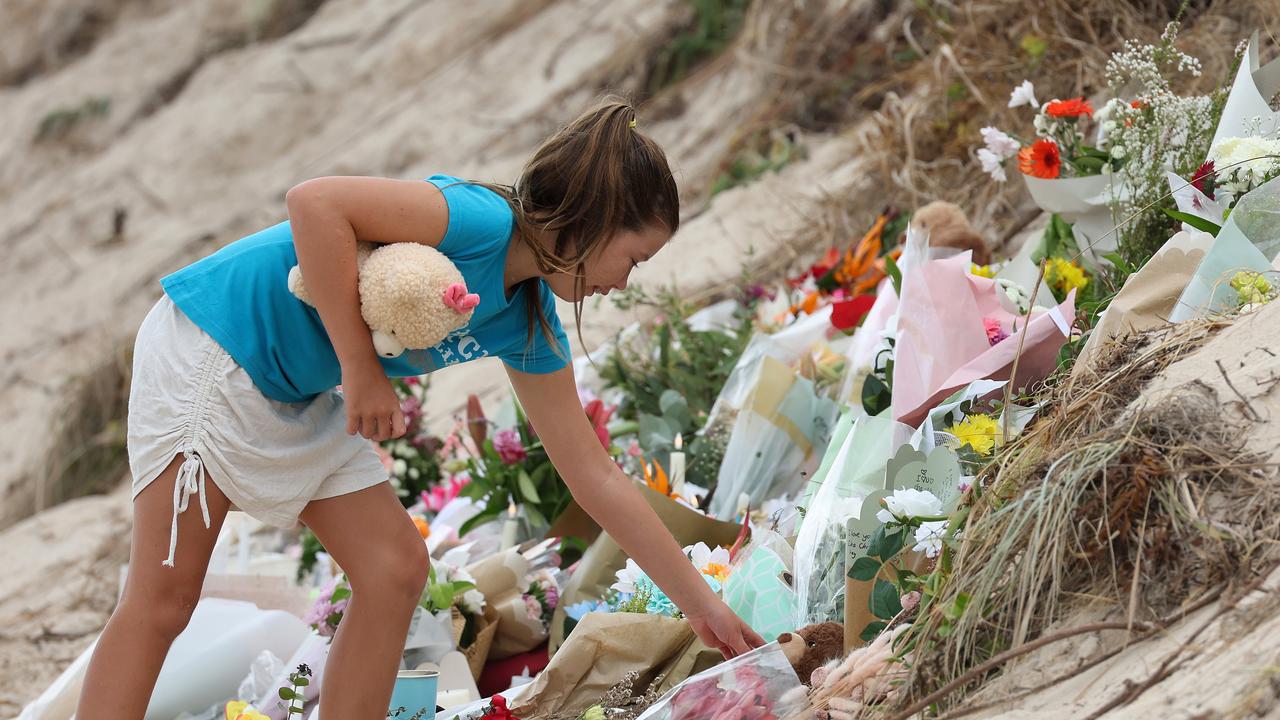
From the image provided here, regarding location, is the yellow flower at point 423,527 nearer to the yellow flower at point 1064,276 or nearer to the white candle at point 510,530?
the white candle at point 510,530

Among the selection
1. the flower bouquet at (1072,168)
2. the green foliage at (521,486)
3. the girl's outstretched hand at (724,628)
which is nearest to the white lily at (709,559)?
the girl's outstretched hand at (724,628)

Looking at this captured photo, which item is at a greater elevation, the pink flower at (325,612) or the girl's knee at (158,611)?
the girl's knee at (158,611)

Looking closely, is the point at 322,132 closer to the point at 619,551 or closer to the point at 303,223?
the point at 619,551

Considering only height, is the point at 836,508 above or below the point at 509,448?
above

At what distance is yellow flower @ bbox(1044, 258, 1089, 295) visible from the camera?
2.68 meters

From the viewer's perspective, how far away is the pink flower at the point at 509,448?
314 centimetres

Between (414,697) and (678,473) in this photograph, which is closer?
(414,697)

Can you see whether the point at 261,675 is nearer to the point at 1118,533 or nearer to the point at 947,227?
the point at 1118,533

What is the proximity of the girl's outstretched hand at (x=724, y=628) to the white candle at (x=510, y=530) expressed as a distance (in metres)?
1.09

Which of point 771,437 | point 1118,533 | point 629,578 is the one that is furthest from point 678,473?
point 1118,533

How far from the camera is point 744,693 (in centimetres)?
178

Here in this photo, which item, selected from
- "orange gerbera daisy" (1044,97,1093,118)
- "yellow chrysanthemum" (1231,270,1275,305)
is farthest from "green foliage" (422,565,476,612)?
"orange gerbera daisy" (1044,97,1093,118)

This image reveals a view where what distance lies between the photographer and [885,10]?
18.3ft

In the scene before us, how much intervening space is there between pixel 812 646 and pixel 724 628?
0.52 ft
